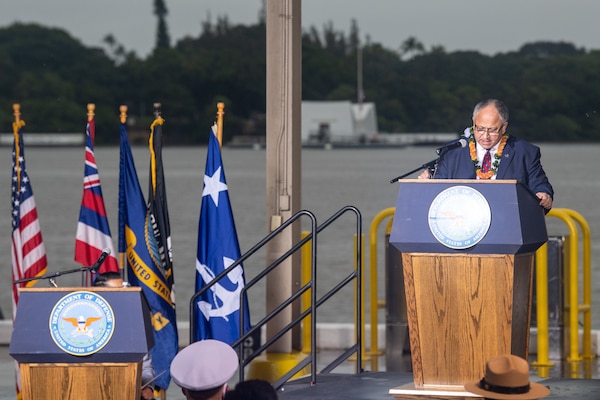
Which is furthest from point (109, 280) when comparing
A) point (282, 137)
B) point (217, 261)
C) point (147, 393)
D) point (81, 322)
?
point (282, 137)

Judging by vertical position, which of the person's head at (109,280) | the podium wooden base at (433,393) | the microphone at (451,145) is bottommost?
the podium wooden base at (433,393)

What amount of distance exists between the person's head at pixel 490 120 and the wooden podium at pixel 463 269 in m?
0.35

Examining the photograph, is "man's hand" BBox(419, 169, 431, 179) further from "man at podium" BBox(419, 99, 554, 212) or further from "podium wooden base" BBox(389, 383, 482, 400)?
"podium wooden base" BBox(389, 383, 482, 400)

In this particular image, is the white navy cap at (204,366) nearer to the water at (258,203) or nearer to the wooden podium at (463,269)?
the wooden podium at (463,269)

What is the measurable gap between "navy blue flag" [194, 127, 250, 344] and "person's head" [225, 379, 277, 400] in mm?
Answer: 4627

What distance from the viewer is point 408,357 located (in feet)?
34.0

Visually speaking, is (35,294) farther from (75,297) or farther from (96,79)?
(96,79)

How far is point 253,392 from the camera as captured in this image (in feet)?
13.1

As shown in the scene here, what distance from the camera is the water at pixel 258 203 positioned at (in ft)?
130

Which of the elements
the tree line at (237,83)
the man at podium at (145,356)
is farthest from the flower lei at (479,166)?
the tree line at (237,83)

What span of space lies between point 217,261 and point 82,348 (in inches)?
98.1

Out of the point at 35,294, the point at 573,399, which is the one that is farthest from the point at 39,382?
the point at 573,399

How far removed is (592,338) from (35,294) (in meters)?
5.32

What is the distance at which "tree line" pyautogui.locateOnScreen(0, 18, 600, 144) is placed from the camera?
72125mm
